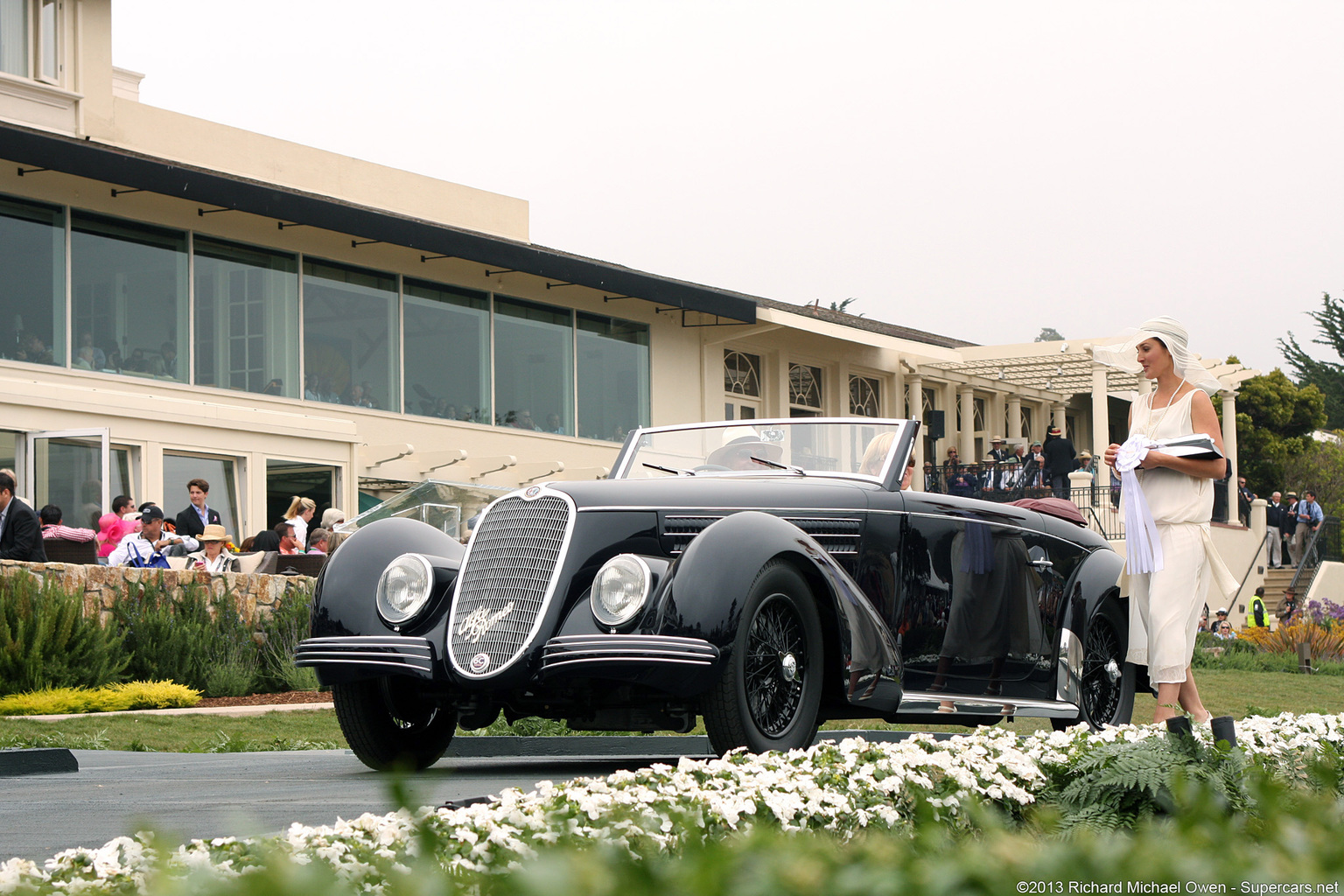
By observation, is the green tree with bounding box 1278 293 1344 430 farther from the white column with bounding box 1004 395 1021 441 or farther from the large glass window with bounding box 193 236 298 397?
the large glass window with bounding box 193 236 298 397

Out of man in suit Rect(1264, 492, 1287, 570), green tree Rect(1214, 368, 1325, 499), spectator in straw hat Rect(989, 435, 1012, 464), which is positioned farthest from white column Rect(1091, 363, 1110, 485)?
green tree Rect(1214, 368, 1325, 499)

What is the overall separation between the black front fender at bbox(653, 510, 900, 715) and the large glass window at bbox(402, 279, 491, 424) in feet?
64.5

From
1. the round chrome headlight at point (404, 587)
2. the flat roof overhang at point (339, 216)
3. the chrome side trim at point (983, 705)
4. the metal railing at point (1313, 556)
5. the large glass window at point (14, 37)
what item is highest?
the large glass window at point (14, 37)

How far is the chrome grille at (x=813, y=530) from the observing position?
667 cm

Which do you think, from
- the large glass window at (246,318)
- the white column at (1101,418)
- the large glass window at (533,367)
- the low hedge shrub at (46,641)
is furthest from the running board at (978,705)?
the white column at (1101,418)

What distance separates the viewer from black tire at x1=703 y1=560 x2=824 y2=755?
5.79 metres

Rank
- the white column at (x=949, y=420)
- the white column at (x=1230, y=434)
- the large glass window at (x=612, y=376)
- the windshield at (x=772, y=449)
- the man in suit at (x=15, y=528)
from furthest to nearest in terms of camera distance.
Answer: the white column at (x=949, y=420) → the white column at (x=1230, y=434) → the large glass window at (x=612, y=376) → the man in suit at (x=15, y=528) → the windshield at (x=772, y=449)

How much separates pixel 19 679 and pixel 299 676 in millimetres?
2610

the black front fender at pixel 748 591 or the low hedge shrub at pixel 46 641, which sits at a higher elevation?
the black front fender at pixel 748 591

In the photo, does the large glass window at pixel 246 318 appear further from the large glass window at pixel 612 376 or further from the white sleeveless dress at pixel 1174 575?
the white sleeveless dress at pixel 1174 575

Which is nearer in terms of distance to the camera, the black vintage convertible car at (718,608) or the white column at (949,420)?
the black vintage convertible car at (718,608)

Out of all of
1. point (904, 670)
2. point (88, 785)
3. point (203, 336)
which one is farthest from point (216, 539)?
point (904, 670)

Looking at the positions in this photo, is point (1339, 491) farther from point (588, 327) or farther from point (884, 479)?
point (884, 479)

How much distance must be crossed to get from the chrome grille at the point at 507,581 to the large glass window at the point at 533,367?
66.7 ft
